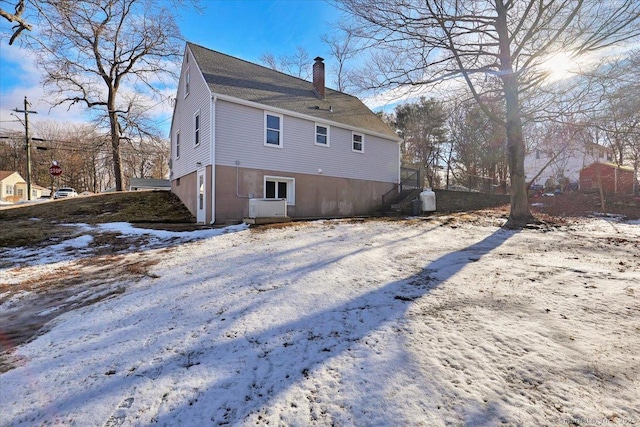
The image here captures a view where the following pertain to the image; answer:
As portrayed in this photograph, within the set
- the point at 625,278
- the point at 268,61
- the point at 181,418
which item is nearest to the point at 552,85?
the point at 625,278

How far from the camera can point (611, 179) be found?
947 inches

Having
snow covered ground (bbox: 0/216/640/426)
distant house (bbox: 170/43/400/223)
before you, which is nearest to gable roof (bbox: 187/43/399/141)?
distant house (bbox: 170/43/400/223)

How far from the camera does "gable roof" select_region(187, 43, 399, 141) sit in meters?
11.8

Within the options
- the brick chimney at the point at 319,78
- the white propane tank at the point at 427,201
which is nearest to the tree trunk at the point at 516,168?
the white propane tank at the point at 427,201

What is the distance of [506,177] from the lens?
26.0 metres

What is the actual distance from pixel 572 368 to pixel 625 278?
2963 mm

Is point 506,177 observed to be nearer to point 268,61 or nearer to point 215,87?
point 268,61

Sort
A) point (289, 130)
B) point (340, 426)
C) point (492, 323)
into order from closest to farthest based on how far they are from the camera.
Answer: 1. point (340, 426)
2. point (492, 323)
3. point (289, 130)

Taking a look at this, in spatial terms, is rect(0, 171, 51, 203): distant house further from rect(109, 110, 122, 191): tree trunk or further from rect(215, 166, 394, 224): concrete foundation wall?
rect(215, 166, 394, 224): concrete foundation wall

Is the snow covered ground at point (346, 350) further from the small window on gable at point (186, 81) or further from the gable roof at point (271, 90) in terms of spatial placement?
the small window on gable at point (186, 81)

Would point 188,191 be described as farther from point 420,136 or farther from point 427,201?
point 420,136

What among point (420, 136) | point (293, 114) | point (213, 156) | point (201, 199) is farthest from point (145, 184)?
point (420, 136)

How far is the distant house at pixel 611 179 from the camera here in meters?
22.2

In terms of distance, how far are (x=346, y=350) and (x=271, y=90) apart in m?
13.2
